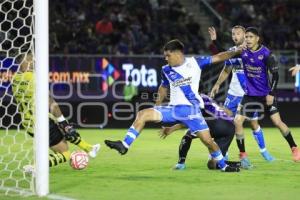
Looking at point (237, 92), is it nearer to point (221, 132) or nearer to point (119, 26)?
point (221, 132)

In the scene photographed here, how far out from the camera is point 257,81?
32.7ft

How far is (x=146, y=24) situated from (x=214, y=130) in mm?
11797

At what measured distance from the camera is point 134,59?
17.1 m

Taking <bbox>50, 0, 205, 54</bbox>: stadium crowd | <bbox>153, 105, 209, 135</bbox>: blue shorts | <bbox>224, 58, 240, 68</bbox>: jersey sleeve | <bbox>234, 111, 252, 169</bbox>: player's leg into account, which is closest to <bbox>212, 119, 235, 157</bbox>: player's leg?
<bbox>234, 111, 252, 169</bbox>: player's leg

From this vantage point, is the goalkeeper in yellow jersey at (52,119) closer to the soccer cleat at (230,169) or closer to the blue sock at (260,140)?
the soccer cleat at (230,169)

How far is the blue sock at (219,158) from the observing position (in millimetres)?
8578

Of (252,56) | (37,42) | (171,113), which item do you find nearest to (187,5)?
(252,56)

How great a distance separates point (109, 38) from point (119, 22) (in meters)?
1.00

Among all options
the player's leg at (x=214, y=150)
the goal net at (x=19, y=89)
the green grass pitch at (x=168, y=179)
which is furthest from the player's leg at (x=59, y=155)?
the player's leg at (x=214, y=150)

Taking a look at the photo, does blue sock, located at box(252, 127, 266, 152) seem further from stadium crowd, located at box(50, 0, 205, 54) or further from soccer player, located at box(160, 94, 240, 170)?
stadium crowd, located at box(50, 0, 205, 54)

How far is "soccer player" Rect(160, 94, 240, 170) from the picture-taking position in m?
9.16

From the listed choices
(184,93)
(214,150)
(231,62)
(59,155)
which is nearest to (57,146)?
(59,155)

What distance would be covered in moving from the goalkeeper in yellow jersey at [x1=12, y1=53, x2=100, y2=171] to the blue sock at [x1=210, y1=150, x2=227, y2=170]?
5.44ft

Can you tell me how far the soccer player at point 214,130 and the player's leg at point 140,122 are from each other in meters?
0.82
